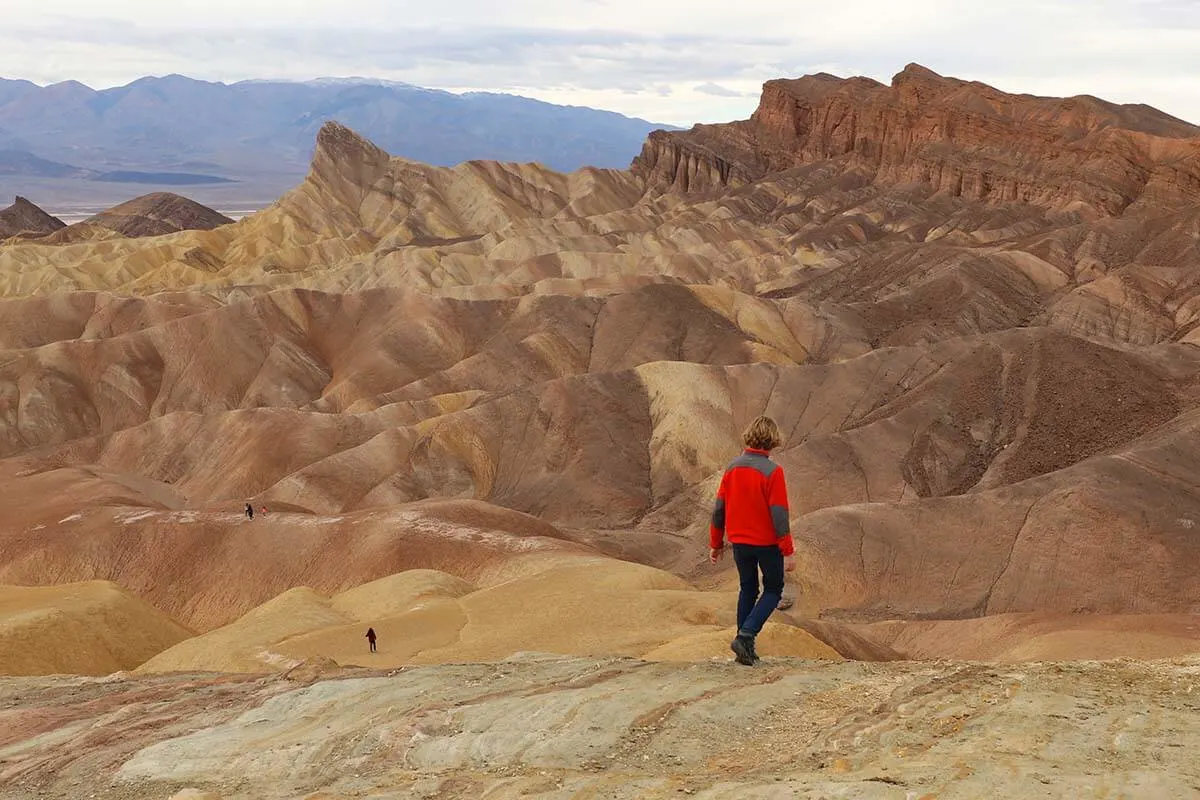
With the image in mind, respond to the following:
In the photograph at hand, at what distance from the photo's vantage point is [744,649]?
1270 centimetres

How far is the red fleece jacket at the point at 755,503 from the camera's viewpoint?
35.6 feet

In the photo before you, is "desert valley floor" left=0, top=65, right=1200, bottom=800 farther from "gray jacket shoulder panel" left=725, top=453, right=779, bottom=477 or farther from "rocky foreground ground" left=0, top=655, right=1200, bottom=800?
"gray jacket shoulder panel" left=725, top=453, right=779, bottom=477

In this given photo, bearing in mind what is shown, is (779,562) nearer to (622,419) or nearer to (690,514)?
(690,514)

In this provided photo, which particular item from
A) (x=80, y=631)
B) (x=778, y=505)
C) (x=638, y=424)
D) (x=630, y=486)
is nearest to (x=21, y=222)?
(x=638, y=424)

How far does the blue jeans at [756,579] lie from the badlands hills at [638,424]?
657cm

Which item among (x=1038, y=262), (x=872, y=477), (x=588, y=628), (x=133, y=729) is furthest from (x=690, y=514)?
(x=1038, y=262)

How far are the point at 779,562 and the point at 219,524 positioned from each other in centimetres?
4052

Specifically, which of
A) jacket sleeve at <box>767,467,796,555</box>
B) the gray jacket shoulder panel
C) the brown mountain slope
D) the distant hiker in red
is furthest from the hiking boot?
the brown mountain slope

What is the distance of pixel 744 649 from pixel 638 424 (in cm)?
5807

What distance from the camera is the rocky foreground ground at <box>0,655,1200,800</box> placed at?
8.84 meters

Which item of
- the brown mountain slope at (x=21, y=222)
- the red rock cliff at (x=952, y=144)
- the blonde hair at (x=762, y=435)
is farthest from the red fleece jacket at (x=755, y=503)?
the brown mountain slope at (x=21, y=222)

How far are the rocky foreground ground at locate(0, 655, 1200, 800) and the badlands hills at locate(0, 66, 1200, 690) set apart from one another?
6.40m

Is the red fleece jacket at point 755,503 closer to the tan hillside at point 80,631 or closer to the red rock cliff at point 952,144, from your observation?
the tan hillside at point 80,631

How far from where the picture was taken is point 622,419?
70812 mm
